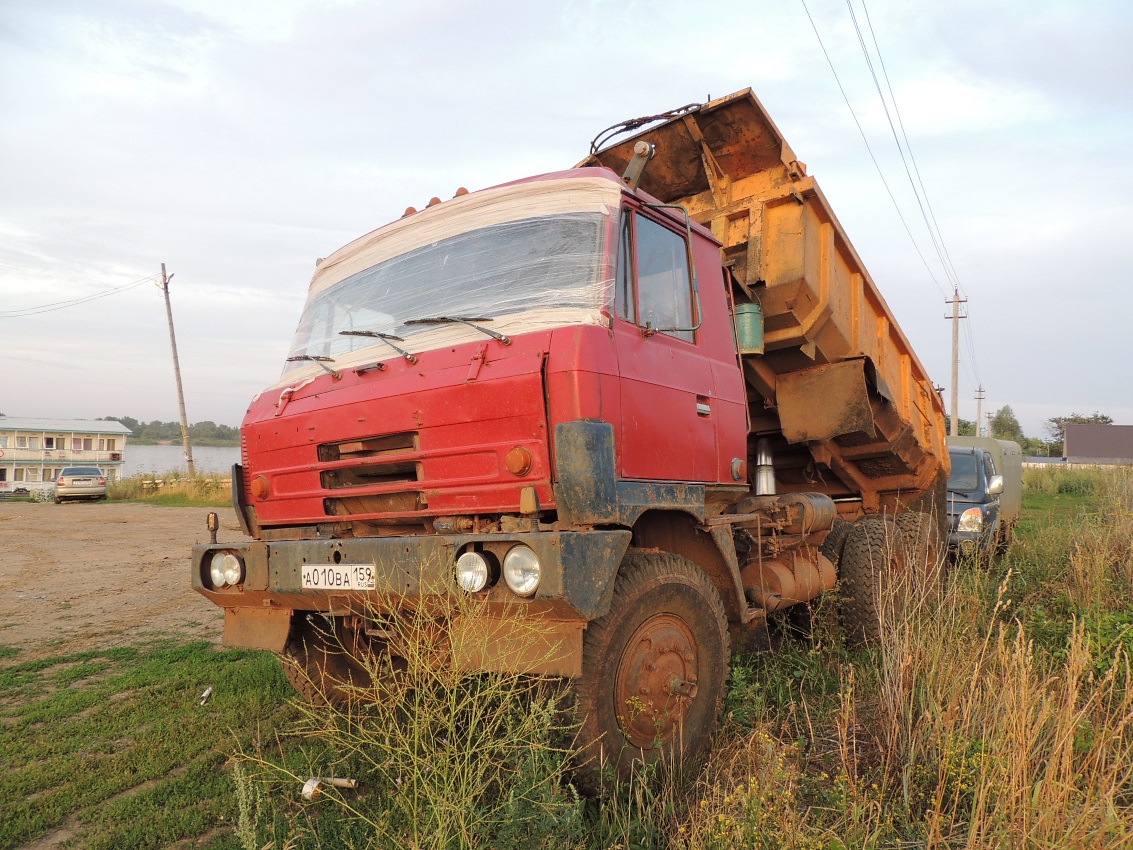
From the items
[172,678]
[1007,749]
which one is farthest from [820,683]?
[172,678]

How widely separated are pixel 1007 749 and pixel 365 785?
271 cm

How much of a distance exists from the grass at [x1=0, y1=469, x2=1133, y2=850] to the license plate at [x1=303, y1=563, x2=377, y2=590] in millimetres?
378

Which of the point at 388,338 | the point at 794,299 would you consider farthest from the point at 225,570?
the point at 794,299

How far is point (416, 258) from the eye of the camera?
400cm

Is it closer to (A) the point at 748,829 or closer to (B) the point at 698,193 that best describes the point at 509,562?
(A) the point at 748,829

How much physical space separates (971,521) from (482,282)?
353 inches

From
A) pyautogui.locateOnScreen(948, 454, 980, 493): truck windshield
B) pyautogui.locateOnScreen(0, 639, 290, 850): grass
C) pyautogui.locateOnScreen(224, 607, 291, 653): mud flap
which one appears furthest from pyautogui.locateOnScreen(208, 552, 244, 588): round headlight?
pyautogui.locateOnScreen(948, 454, 980, 493): truck windshield

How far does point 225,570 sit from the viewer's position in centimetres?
373

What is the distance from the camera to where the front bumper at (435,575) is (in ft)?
8.74

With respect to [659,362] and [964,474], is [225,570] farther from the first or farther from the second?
[964,474]

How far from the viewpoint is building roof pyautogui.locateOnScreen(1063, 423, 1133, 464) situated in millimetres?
49156

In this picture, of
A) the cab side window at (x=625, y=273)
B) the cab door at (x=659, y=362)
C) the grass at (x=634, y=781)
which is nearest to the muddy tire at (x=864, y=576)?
the grass at (x=634, y=781)

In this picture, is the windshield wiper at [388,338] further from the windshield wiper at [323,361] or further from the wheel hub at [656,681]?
the wheel hub at [656,681]

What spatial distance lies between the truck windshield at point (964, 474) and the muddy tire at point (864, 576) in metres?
5.74
